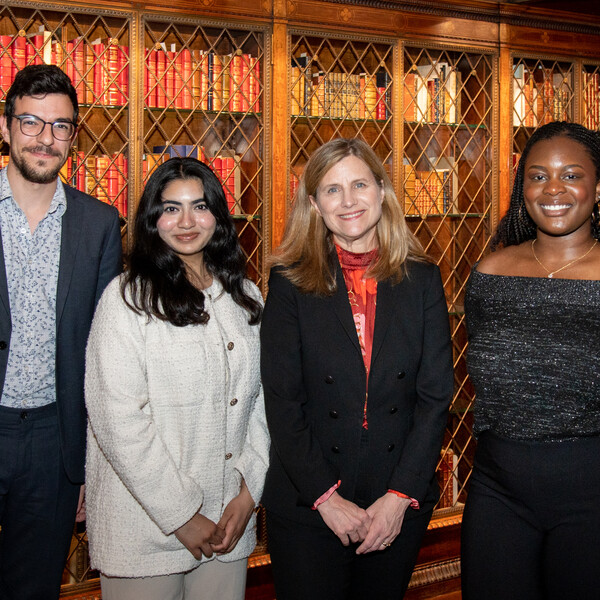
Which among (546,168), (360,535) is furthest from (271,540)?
(546,168)

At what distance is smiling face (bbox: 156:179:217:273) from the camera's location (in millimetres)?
2018

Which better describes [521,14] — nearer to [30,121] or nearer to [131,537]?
[30,121]

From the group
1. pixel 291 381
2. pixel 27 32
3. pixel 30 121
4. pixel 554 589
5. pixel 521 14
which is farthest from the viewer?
pixel 521 14

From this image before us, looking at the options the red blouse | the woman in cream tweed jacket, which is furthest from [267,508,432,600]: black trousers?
the red blouse

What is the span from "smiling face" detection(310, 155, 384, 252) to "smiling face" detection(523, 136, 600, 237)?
0.44 metres

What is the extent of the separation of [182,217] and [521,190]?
975mm

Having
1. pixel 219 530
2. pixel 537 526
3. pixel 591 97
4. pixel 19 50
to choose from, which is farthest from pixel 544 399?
pixel 591 97

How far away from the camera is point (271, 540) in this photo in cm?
205

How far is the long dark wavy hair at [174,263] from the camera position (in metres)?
1.93

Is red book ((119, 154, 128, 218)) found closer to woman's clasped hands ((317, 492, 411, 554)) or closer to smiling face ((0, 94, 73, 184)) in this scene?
smiling face ((0, 94, 73, 184))

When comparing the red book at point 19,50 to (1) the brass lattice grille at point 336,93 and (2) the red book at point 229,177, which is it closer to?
(2) the red book at point 229,177

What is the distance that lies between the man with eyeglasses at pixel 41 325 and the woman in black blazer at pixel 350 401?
1.95 ft

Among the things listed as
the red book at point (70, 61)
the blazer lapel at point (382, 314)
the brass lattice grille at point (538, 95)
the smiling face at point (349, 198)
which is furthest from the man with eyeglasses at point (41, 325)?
the brass lattice grille at point (538, 95)

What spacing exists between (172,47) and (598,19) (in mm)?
2224
